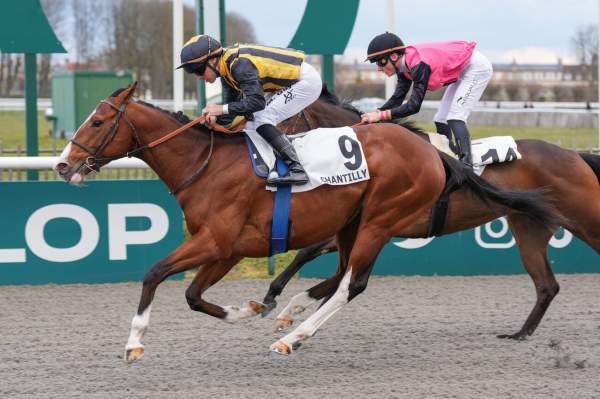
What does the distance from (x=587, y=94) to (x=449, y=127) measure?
23.6 metres

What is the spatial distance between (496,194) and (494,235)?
2.63 m

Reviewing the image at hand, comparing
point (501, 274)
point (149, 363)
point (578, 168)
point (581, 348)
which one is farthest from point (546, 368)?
point (501, 274)

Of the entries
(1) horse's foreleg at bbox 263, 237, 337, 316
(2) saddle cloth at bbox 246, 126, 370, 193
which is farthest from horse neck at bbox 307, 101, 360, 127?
(2) saddle cloth at bbox 246, 126, 370, 193

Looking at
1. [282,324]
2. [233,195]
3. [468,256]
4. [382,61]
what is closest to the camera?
[233,195]

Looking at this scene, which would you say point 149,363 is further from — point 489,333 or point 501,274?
point 501,274

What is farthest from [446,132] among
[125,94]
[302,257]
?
[125,94]

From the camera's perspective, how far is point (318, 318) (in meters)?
5.01

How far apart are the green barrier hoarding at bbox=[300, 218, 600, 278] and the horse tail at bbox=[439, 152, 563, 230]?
7.66 ft

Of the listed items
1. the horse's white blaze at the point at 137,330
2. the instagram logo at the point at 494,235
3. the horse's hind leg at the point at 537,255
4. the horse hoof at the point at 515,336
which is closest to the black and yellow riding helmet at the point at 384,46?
the horse's hind leg at the point at 537,255

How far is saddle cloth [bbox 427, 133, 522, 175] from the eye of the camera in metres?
5.85

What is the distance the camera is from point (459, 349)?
17.7ft

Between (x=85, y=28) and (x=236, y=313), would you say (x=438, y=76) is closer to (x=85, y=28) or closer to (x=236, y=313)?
(x=236, y=313)

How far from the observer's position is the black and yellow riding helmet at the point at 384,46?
561cm

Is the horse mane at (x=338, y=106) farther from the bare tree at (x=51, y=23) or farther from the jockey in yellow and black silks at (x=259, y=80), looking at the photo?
the bare tree at (x=51, y=23)
